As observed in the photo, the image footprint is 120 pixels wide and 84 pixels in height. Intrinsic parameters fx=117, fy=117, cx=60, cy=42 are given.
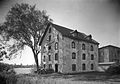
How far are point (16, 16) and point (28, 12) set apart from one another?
200 centimetres

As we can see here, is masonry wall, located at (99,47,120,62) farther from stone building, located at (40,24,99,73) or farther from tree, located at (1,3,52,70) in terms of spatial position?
tree, located at (1,3,52,70)

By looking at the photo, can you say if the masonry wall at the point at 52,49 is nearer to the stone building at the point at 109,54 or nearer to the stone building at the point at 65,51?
the stone building at the point at 65,51

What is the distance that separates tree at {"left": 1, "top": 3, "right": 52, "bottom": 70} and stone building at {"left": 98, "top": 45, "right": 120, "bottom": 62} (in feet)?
60.4

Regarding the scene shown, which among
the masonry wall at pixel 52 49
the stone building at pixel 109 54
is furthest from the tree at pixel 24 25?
the stone building at pixel 109 54

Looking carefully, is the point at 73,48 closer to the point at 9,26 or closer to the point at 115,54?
the point at 9,26

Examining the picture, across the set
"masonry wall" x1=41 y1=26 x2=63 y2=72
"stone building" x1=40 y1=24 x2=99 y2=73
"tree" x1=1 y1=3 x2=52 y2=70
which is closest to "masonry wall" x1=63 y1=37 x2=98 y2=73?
"stone building" x1=40 y1=24 x2=99 y2=73

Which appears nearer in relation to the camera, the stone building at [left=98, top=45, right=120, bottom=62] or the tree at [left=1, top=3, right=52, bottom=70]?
the tree at [left=1, top=3, right=52, bottom=70]

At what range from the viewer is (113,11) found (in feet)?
18.2

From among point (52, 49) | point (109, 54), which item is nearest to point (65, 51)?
point (52, 49)

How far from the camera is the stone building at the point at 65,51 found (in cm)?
2011

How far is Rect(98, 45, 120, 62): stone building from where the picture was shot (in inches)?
1220

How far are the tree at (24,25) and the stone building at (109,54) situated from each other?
18.4 m

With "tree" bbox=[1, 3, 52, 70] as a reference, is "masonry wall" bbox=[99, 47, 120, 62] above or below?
below

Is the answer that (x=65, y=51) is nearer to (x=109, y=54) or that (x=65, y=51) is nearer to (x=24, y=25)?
(x=24, y=25)
